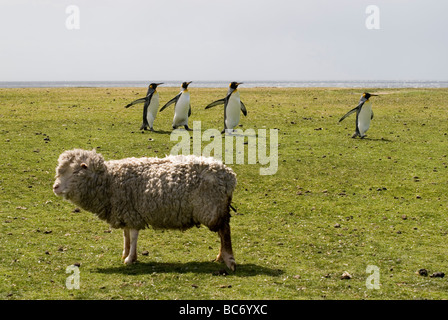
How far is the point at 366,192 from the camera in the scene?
13.8 m

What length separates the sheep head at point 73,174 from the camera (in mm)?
8391

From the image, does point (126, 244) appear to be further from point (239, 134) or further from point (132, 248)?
point (239, 134)

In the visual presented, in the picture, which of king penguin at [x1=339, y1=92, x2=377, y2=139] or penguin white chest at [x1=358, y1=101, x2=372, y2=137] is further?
penguin white chest at [x1=358, y1=101, x2=372, y2=137]

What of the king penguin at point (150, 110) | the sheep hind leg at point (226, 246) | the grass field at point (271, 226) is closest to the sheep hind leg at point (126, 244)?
the grass field at point (271, 226)

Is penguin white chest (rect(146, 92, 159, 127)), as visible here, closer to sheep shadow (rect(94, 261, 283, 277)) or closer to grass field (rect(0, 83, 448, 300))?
grass field (rect(0, 83, 448, 300))

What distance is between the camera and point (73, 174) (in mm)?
8430

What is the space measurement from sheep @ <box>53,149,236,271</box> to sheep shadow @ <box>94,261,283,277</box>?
0.17 m

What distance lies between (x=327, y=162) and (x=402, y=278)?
894 centimetres

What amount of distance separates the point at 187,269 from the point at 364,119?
51.7 ft

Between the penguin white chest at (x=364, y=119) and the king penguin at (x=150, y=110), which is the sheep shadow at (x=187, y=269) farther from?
the penguin white chest at (x=364, y=119)

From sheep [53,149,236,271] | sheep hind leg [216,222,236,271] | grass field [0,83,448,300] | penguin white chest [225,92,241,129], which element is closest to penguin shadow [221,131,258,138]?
grass field [0,83,448,300]

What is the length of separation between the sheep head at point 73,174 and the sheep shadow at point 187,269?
1.29m

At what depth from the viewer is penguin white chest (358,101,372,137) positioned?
72.0ft
